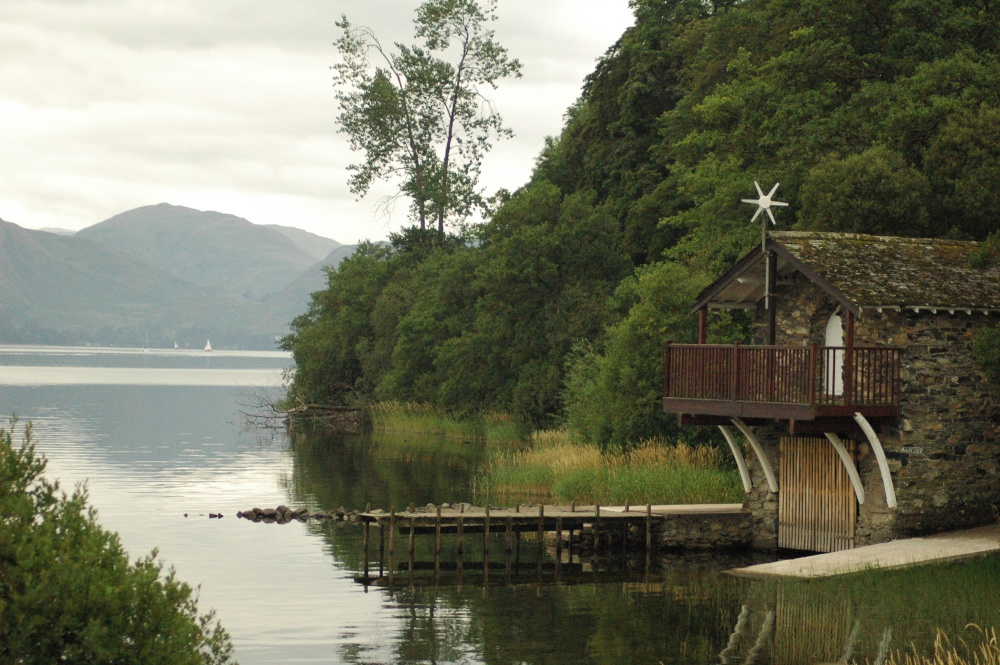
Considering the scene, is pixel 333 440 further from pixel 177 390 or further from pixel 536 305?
pixel 177 390

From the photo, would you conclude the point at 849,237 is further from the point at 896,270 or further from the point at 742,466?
the point at 742,466

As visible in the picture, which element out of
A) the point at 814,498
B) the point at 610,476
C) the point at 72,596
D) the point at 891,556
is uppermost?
the point at 72,596

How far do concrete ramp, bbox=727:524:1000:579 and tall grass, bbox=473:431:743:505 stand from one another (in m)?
7.11

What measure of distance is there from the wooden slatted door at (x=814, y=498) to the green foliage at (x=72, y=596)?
1915 cm

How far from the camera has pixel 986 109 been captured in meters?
32.9

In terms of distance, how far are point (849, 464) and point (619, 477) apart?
9119 millimetres

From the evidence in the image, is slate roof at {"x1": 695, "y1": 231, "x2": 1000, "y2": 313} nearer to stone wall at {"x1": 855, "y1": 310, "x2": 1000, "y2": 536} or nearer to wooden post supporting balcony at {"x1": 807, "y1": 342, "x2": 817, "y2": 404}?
stone wall at {"x1": 855, "y1": 310, "x2": 1000, "y2": 536}

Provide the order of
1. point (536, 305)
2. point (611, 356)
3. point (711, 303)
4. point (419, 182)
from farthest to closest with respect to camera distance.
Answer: point (419, 182)
point (536, 305)
point (611, 356)
point (711, 303)

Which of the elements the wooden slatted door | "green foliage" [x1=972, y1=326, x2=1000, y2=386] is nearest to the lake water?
the wooden slatted door

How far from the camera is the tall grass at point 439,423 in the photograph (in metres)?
61.8

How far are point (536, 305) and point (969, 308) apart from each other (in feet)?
120

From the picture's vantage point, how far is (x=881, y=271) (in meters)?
27.1

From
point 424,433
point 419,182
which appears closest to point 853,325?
point 424,433

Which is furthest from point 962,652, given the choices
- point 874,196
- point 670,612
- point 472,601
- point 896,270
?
point 874,196
